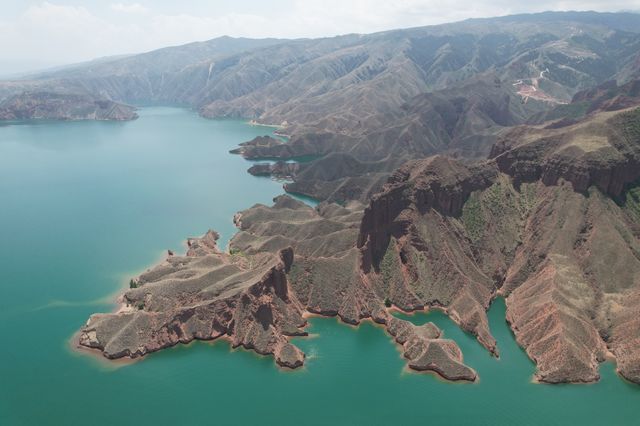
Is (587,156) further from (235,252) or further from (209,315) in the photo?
(209,315)

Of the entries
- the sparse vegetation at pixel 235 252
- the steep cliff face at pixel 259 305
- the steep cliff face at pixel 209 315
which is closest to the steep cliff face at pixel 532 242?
the steep cliff face at pixel 259 305

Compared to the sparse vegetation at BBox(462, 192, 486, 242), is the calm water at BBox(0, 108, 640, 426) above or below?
below

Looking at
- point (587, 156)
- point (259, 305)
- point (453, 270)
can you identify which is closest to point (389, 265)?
point (453, 270)

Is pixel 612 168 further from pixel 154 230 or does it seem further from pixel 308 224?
pixel 154 230

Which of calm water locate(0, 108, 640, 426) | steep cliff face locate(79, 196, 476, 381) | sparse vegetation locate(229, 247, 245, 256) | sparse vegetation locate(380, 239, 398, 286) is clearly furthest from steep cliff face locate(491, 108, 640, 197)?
sparse vegetation locate(229, 247, 245, 256)

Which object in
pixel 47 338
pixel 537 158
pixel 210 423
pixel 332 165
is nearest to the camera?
pixel 210 423

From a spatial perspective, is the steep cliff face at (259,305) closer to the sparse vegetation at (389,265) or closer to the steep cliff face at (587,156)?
the sparse vegetation at (389,265)

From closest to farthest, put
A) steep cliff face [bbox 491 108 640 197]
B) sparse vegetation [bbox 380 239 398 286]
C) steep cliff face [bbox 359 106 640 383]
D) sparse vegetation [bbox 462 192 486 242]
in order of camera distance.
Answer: steep cliff face [bbox 359 106 640 383]
sparse vegetation [bbox 380 239 398 286]
steep cliff face [bbox 491 108 640 197]
sparse vegetation [bbox 462 192 486 242]

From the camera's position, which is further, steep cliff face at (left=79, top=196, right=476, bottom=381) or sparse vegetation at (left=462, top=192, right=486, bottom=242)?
sparse vegetation at (left=462, top=192, right=486, bottom=242)

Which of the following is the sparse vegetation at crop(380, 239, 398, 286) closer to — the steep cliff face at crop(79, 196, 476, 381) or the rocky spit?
the rocky spit

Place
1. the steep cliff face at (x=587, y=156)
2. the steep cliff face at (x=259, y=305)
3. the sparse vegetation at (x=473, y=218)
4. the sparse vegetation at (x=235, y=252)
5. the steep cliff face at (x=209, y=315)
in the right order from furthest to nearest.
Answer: the sparse vegetation at (x=235, y=252)
the sparse vegetation at (x=473, y=218)
the steep cliff face at (x=587, y=156)
the steep cliff face at (x=209, y=315)
the steep cliff face at (x=259, y=305)

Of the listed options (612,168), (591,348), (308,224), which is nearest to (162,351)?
(308,224)
